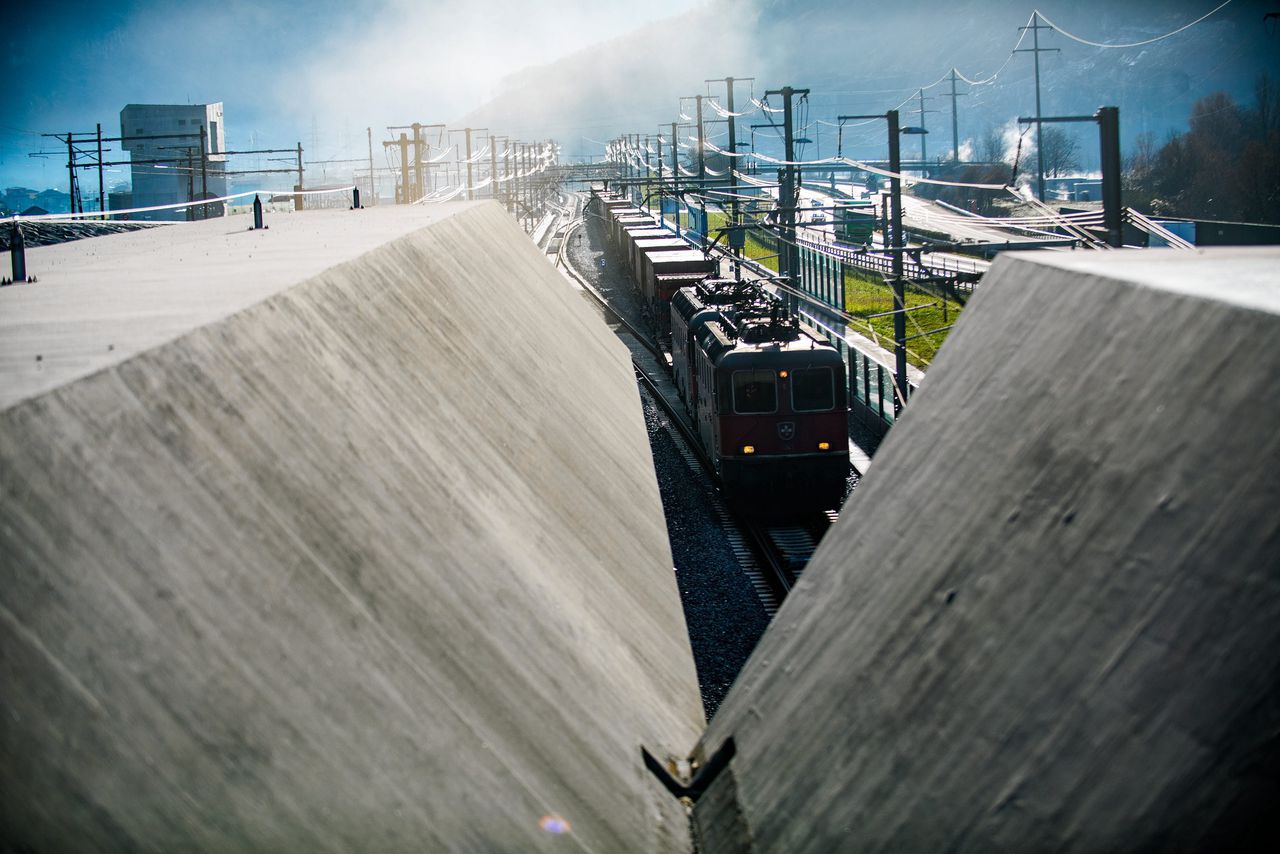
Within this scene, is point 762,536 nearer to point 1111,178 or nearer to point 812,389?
point 812,389

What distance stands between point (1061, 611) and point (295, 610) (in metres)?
2.47

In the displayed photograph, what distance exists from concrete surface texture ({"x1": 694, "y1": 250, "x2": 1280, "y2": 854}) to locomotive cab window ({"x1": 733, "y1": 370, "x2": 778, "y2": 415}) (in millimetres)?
10423

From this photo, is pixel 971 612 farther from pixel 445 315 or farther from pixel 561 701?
pixel 445 315

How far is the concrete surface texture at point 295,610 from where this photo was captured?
3.14 meters

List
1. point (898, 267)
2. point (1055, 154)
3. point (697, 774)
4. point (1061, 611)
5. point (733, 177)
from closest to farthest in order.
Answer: point (1061, 611), point (697, 774), point (898, 267), point (733, 177), point (1055, 154)

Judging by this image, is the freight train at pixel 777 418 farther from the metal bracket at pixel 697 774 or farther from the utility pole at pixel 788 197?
the metal bracket at pixel 697 774

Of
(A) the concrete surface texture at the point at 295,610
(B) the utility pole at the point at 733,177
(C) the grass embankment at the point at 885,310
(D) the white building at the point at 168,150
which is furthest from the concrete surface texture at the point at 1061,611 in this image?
(D) the white building at the point at 168,150

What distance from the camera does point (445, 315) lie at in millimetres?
8203

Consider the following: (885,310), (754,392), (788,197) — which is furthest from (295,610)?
(885,310)

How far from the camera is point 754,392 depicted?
15617 mm

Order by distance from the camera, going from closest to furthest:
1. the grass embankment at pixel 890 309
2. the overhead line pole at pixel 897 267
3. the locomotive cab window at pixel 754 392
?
the locomotive cab window at pixel 754 392 < the overhead line pole at pixel 897 267 < the grass embankment at pixel 890 309

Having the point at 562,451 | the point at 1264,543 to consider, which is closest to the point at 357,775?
the point at 1264,543

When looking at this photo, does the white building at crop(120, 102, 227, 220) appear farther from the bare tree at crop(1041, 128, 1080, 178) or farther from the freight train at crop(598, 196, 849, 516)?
the bare tree at crop(1041, 128, 1080, 178)

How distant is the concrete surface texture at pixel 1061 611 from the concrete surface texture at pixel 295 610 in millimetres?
880
